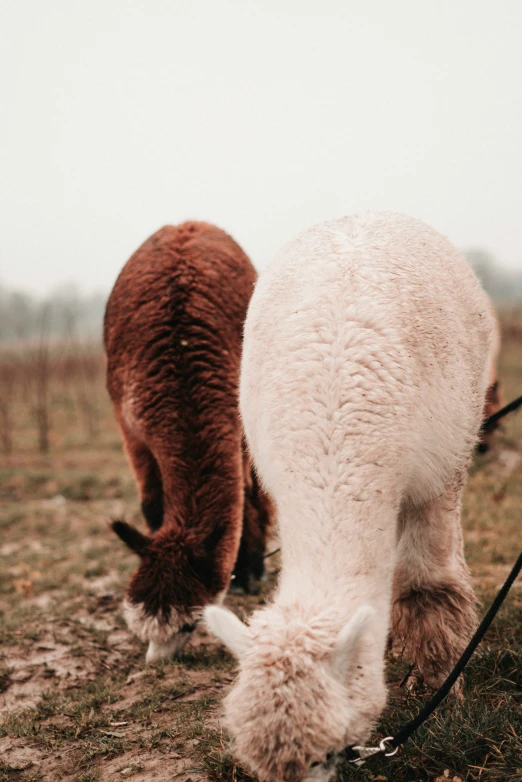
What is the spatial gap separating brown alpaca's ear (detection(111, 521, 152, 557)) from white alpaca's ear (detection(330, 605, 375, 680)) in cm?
222

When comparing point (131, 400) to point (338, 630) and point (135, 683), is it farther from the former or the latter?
point (338, 630)

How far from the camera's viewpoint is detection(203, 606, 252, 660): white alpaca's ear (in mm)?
1931

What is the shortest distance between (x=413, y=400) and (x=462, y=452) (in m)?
0.57

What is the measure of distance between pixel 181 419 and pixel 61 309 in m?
18.5

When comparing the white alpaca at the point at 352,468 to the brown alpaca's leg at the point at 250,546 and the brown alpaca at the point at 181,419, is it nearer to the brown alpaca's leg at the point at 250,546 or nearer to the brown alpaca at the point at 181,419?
the brown alpaca at the point at 181,419

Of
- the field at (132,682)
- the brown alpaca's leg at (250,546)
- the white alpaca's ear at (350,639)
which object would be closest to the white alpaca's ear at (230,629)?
the white alpaca's ear at (350,639)

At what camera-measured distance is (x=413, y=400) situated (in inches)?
86.9

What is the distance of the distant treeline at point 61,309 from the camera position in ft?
51.2

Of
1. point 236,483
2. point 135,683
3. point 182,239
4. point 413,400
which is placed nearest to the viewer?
point 413,400

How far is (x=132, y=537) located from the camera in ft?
12.8

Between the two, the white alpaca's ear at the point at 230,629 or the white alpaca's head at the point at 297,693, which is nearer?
the white alpaca's head at the point at 297,693

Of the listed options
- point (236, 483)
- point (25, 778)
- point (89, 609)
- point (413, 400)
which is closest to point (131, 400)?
point (236, 483)

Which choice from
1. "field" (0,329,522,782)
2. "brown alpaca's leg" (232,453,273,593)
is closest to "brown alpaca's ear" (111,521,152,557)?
"field" (0,329,522,782)

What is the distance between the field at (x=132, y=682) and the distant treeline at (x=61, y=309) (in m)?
2.42
